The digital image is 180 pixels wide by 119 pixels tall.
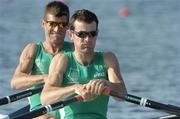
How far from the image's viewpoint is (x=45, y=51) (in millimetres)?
8250

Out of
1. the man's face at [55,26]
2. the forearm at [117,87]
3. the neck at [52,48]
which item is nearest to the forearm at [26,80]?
the neck at [52,48]

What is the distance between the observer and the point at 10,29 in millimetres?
23484

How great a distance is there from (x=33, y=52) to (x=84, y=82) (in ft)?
4.16

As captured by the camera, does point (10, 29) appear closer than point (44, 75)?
No

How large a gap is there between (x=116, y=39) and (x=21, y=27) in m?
3.62

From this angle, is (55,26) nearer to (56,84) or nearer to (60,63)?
(60,63)

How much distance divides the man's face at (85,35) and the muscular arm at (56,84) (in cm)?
21

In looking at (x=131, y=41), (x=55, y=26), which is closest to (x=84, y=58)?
(x=55, y=26)

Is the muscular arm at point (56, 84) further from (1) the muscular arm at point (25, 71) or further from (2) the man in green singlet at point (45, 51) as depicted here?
(1) the muscular arm at point (25, 71)

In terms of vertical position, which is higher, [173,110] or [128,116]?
[173,110]

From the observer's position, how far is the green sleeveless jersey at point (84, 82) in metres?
7.09

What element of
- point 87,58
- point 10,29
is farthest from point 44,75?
point 10,29

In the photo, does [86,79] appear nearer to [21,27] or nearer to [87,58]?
[87,58]

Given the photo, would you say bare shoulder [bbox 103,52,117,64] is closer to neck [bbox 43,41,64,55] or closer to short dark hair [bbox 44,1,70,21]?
short dark hair [bbox 44,1,70,21]
